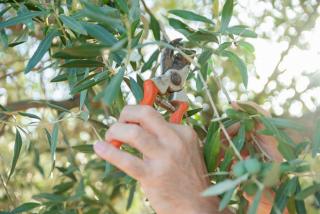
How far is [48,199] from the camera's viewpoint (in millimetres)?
1711

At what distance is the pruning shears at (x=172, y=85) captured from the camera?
1.20 meters

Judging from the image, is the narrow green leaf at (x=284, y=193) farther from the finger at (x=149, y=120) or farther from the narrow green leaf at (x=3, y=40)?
the narrow green leaf at (x=3, y=40)

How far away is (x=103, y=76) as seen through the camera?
1.29 m

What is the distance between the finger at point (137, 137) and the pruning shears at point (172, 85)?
0.13 metres

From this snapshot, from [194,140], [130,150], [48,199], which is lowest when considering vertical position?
[48,199]

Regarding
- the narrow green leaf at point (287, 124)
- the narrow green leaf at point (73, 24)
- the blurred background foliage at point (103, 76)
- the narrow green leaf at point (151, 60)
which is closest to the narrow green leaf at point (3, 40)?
the blurred background foliage at point (103, 76)

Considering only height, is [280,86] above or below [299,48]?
below

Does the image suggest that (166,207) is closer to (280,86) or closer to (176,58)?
A: (176,58)

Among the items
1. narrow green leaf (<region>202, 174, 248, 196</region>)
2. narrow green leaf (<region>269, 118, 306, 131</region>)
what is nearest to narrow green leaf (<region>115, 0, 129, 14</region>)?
narrow green leaf (<region>269, 118, 306, 131</region>)

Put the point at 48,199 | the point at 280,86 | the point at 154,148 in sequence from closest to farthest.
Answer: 1. the point at 154,148
2. the point at 48,199
3. the point at 280,86

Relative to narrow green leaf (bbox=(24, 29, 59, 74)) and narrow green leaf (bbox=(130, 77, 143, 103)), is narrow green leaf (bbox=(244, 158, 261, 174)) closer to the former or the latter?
narrow green leaf (bbox=(130, 77, 143, 103))

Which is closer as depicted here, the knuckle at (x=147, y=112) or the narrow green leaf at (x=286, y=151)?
the knuckle at (x=147, y=112)

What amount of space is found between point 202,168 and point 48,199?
2.20 ft

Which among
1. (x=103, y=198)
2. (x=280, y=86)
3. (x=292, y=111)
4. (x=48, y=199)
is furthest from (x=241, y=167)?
(x=280, y=86)
